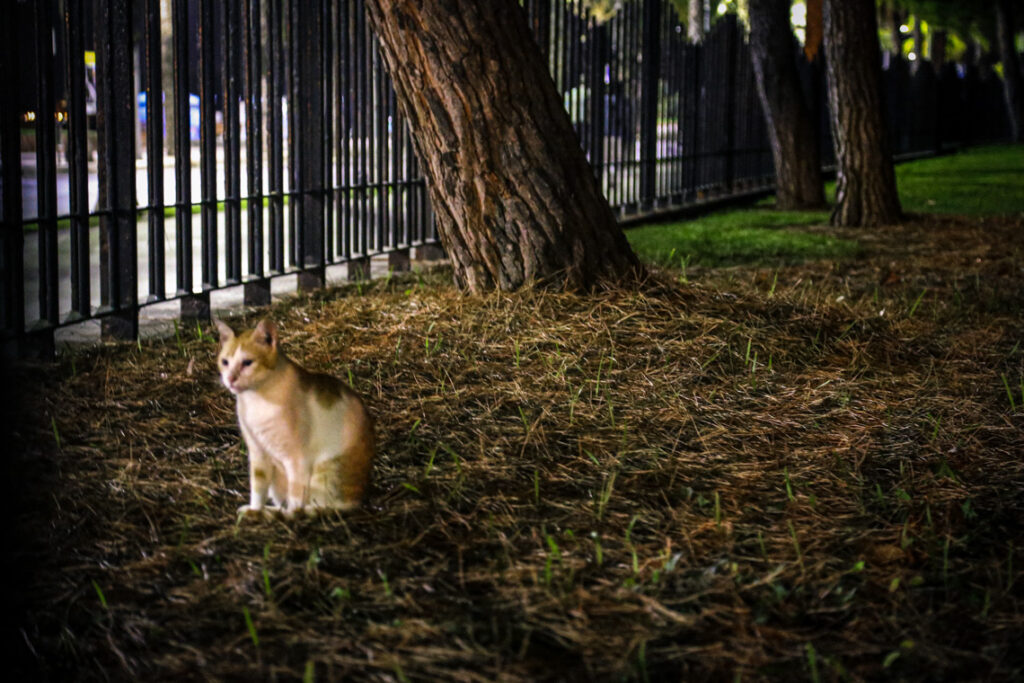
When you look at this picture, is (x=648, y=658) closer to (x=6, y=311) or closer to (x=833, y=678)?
(x=833, y=678)

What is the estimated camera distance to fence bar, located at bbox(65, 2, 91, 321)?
18.3ft

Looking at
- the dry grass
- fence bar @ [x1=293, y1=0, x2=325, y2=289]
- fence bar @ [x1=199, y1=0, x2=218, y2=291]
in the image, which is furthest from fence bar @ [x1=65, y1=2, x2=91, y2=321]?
fence bar @ [x1=293, y1=0, x2=325, y2=289]

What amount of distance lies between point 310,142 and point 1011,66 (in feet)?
115

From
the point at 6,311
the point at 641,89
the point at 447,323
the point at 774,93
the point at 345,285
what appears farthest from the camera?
the point at 774,93

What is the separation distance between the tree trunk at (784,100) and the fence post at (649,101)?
1.63 m

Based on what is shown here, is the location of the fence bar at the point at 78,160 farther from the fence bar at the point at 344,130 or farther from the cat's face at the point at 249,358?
the cat's face at the point at 249,358

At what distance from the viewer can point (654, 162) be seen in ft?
46.0

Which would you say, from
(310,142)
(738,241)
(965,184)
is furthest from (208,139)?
(965,184)

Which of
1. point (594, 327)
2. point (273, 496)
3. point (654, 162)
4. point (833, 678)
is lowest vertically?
point (833, 678)

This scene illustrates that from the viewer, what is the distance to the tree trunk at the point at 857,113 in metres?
12.2

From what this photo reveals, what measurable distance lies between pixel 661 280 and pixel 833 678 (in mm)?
3938

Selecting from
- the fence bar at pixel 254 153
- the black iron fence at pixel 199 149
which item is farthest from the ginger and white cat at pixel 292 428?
the fence bar at pixel 254 153

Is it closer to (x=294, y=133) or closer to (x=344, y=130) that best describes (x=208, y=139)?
(x=294, y=133)

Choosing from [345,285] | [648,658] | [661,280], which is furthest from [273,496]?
[345,285]
